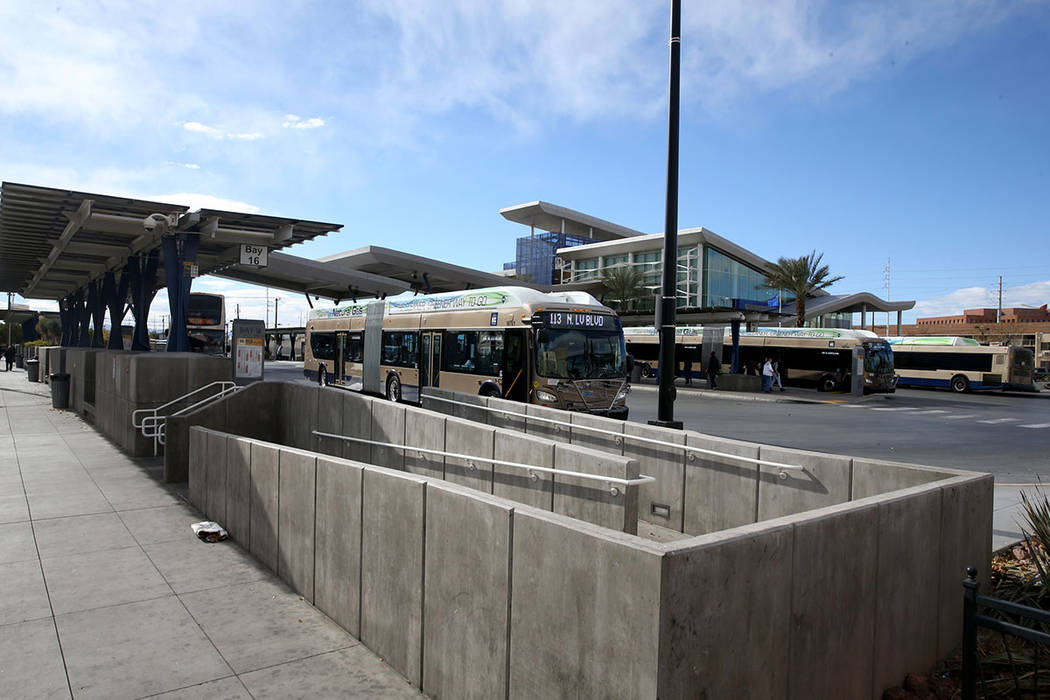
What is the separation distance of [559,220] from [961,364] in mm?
46468

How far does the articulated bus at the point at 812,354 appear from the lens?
104ft

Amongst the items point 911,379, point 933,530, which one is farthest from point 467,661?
point 911,379

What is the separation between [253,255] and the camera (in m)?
17.6

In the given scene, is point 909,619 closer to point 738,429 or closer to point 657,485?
point 657,485

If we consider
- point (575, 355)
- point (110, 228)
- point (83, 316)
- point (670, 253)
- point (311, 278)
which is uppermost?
point (311, 278)

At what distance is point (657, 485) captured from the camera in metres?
7.76

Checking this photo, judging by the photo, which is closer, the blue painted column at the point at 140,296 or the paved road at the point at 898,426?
the paved road at the point at 898,426

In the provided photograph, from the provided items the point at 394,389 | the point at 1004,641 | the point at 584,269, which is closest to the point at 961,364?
the point at 394,389

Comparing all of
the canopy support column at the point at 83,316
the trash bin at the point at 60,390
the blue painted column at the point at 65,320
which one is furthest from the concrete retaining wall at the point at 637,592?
the blue painted column at the point at 65,320

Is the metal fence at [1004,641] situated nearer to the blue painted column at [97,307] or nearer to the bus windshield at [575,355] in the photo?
the bus windshield at [575,355]

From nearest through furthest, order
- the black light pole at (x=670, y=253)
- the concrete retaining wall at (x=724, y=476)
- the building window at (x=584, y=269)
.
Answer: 1. the concrete retaining wall at (x=724, y=476)
2. the black light pole at (x=670, y=253)
3. the building window at (x=584, y=269)

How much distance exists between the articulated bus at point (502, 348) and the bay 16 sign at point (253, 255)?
189 inches

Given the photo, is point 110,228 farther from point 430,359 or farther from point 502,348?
point 502,348

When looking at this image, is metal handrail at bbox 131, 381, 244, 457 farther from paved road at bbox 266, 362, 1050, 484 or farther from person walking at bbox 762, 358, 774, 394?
person walking at bbox 762, 358, 774, 394
